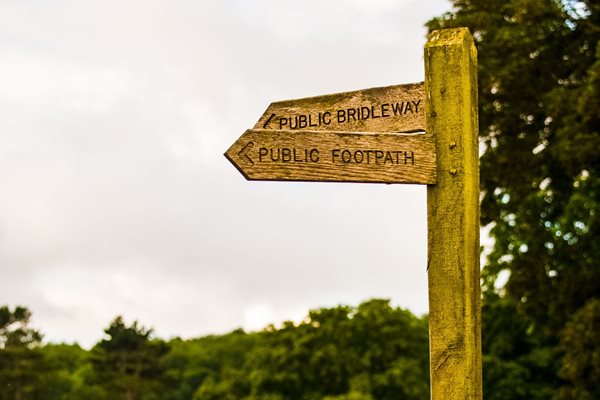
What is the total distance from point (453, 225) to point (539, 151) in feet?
54.7

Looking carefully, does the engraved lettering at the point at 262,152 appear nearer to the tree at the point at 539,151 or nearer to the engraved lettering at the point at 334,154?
the engraved lettering at the point at 334,154

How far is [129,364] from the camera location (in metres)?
77.8

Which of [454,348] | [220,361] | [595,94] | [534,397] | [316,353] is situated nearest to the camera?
[454,348]

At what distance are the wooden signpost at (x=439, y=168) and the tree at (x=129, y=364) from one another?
72.6 metres

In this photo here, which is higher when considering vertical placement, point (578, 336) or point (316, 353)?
point (316, 353)

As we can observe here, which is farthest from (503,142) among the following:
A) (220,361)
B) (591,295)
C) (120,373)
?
(220,361)

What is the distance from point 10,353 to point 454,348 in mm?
74017

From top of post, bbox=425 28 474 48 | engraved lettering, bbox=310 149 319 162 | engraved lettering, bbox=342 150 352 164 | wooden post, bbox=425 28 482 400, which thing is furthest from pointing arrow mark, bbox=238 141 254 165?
top of post, bbox=425 28 474 48

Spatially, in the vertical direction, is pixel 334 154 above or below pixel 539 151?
below

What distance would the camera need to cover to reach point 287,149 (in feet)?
18.1

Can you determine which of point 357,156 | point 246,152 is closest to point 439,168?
point 357,156

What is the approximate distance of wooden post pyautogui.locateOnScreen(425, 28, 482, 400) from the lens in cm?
547

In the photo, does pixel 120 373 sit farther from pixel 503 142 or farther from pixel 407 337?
pixel 503 142

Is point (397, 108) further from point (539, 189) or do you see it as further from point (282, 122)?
point (539, 189)
